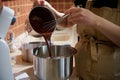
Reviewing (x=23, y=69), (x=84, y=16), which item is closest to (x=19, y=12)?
(x=23, y=69)

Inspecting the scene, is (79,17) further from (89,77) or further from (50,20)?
(89,77)

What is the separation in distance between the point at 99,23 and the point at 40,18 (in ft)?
0.95

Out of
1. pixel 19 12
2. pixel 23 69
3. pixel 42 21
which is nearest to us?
pixel 42 21

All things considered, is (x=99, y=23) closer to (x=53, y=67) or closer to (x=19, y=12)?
(x=53, y=67)

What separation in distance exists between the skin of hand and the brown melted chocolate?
0.14 meters

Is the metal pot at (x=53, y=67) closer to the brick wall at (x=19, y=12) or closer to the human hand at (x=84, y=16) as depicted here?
the human hand at (x=84, y=16)

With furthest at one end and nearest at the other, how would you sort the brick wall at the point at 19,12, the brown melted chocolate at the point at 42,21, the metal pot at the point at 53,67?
the brick wall at the point at 19,12 < the brown melted chocolate at the point at 42,21 < the metal pot at the point at 53,67

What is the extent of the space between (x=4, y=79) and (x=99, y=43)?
425mm

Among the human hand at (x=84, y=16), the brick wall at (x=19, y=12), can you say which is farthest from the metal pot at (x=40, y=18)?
the brick wall at (x=19, y=12)

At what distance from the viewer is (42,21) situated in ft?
3.23

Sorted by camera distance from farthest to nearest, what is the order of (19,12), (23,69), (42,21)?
(19,12) → (23,69) → (42,21)

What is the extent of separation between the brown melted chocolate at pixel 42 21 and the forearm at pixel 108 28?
218 mm

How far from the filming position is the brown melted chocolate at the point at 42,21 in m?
0.97

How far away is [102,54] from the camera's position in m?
0.90
